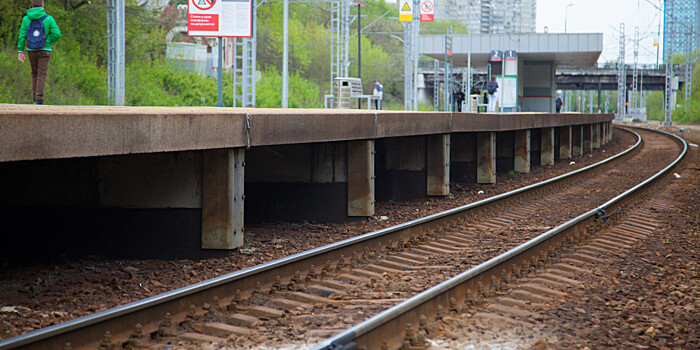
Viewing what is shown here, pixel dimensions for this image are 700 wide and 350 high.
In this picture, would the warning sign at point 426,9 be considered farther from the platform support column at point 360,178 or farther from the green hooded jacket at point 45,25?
the green hooded jacket at point 45,25

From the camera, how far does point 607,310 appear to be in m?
6.54

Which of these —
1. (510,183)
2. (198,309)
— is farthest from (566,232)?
(510,183)

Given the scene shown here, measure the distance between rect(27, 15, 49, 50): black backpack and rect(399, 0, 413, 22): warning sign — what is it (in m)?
27.8

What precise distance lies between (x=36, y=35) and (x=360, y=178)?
533 cm

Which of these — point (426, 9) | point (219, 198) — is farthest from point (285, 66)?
point (219, 198)

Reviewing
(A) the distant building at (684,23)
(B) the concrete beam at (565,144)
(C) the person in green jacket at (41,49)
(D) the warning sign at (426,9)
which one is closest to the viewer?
(C) the person in green jacket at (41,49)

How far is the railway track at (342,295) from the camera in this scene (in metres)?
5.27

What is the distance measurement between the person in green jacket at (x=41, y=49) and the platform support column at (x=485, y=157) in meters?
9.69

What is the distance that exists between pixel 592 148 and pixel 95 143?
3284 centimetres

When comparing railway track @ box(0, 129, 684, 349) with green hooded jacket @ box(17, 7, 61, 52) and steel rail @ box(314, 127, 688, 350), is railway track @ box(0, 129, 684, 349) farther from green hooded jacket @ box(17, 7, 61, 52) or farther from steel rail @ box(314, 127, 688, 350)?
green hooded jacket @ box(17, 7, 61, 52)

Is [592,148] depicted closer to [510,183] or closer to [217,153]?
[510,183]

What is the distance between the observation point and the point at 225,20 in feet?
78.3

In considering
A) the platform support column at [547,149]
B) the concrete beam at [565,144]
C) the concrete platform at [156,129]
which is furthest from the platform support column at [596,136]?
the concrete platform at [156,129]

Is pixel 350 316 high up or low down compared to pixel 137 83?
down
